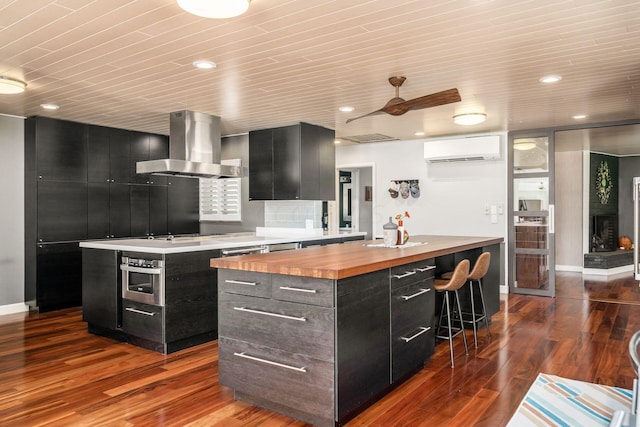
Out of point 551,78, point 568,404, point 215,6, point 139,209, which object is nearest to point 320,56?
point 215,6

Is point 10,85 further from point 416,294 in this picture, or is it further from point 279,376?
point 416,294

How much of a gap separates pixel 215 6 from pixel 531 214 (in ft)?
17.4

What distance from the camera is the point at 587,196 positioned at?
833 cm

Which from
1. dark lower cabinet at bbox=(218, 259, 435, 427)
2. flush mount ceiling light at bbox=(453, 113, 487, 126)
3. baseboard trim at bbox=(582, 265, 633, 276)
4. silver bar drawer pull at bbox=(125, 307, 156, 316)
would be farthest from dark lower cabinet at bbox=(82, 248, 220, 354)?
baseboard trim at bbox=(582, 265, 633, 276)

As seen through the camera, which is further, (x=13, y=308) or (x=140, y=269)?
(x=13, y=308)

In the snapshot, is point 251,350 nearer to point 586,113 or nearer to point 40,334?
point 40,334

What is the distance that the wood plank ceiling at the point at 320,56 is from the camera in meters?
2.60

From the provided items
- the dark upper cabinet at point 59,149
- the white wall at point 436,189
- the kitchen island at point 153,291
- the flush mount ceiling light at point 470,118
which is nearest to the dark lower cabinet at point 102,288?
the kitchen island at point 153,291

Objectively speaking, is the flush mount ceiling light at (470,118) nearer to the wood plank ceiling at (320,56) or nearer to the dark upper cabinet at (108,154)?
the wood plank ceiling at (320,56)

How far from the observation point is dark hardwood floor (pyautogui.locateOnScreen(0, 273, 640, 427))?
2.59m

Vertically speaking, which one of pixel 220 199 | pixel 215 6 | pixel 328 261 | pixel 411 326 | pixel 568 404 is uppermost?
pixel 215 6

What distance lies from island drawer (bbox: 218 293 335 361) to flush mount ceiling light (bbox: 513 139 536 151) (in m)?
5.00

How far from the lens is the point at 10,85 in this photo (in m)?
3.85

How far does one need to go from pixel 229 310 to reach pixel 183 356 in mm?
1230
